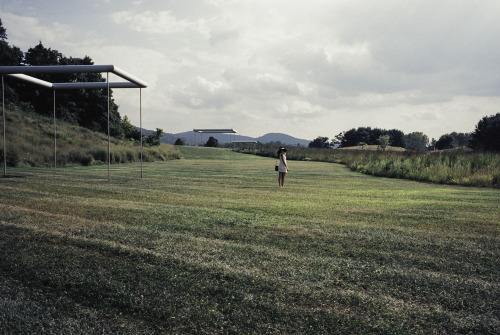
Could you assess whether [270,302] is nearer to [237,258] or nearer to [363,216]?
[237,258]

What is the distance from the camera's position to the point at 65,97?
39812 mm

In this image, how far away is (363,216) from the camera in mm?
5477

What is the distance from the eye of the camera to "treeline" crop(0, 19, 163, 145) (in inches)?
1458

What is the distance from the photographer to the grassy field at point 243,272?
203 centimetres

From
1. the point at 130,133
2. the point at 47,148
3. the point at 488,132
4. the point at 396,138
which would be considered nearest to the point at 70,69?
the point at 47,148

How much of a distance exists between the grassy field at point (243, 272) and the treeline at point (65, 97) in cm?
3184

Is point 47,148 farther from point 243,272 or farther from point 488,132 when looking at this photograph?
point 488,132

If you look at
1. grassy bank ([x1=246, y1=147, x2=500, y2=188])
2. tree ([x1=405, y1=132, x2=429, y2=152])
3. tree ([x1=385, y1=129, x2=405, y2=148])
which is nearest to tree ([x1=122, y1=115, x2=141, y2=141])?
grassy bank ([x1=246, y1=147, x2=500, y2=188])

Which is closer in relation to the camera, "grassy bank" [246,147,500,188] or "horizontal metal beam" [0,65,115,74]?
"horizontal metal beam" [0,65,115,74]

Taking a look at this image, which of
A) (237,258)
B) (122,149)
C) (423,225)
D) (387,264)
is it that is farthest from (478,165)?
(122,149)

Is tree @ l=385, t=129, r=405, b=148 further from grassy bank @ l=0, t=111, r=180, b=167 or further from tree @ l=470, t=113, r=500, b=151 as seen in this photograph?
grassy bank @ l=0, t=111, r=180, b=167

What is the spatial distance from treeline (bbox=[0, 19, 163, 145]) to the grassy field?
31.8 meters

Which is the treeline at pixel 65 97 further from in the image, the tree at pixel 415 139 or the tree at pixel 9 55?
the tree at pixel 415 139

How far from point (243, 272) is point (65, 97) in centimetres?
4415
